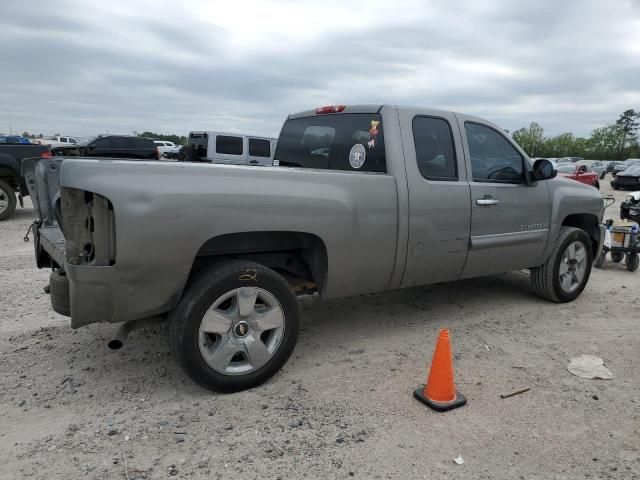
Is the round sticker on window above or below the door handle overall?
above

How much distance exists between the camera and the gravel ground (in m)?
2.58

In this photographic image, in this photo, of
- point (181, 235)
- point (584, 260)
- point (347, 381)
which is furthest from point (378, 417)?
point (584, 260)

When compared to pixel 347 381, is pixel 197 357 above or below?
above

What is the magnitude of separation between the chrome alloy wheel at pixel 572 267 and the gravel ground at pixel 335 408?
0.66 meters

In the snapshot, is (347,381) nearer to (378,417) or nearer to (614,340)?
(378,417)

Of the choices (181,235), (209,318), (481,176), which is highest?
(481,176)

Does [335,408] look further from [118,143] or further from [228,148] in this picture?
[118,143]

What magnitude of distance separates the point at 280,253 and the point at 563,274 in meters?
3.34

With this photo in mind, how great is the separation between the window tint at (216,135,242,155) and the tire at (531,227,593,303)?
14.1 metres

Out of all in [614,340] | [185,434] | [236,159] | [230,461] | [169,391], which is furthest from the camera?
[236,159]

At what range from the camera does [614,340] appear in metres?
4.40

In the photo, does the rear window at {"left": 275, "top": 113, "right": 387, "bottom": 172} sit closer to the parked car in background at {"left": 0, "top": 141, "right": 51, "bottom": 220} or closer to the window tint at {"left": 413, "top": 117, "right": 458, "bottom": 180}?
the window tint at {"left": 413, "top": 117, "right": 458, "bottom": 180}

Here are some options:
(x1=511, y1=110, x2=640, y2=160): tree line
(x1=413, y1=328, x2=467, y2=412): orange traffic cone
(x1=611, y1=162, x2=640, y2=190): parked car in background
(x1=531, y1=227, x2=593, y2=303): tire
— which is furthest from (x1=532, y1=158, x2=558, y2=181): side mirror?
(x1=511, y1=110, x2=640, y2=160): tree line

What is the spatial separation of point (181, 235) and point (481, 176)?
2.77 metres
